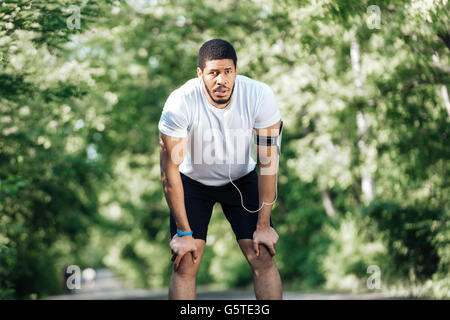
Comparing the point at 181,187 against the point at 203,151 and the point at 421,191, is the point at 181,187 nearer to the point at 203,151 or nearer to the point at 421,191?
the point at 203,151

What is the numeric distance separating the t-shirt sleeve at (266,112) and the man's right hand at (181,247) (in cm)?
82

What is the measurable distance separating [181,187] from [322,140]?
9.66 meters

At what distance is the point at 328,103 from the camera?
1082 cm

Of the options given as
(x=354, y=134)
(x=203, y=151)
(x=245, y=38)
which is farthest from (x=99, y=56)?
(x=203, y=151)

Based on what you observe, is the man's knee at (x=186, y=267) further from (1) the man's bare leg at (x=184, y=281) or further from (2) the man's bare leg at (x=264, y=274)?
(2) the man's bare leg at (x=264, y=274)

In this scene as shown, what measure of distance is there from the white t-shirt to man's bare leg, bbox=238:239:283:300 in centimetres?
48

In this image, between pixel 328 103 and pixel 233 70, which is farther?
pixel 328 103

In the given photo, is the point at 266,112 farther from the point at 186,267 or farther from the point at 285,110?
the point at 285,110

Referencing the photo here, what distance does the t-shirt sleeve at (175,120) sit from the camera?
11.8 ft

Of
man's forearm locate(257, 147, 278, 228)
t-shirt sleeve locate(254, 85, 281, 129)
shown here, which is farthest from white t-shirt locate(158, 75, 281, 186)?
man's forearm locate(257, 147, 278, 228)

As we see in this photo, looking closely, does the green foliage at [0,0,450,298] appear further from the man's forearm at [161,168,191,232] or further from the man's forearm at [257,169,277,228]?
the man's forearm at [257,169,277,228]

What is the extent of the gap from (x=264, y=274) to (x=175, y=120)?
110 centimetres

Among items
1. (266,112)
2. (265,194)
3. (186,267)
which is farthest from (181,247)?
(266,112)

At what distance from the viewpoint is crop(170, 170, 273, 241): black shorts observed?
12.6 ft
